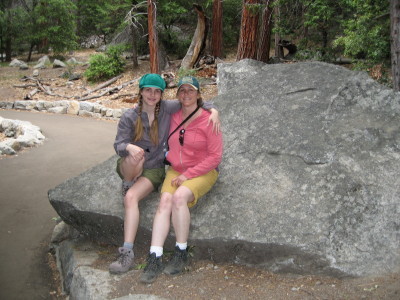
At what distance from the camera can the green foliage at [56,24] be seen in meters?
23.2

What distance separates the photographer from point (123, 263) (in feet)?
10.4

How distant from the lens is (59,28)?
2333 centimetres

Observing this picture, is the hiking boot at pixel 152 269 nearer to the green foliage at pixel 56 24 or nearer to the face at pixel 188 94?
the face at pixel 188 94

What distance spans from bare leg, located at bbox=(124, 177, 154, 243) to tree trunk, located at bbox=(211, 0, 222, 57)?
1375cm

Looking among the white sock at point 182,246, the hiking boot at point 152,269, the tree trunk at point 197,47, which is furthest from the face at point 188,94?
the tree trunk at point 197,47

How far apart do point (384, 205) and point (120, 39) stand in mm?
21415

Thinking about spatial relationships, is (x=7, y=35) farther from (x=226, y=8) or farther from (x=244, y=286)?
(x=244, y=286)

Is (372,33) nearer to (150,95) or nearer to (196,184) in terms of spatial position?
(150,95)

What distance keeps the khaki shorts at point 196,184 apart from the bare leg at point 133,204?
0.20 meters

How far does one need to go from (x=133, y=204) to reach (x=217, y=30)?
47.1 feet

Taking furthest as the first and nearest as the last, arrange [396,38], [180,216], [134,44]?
[134,44] < [396,38] < [180,216]

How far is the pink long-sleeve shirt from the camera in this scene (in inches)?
127

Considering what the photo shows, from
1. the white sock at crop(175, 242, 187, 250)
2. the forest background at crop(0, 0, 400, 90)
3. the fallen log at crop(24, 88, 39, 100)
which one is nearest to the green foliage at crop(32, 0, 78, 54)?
the forest background at crop(0, 0, 400, 90)

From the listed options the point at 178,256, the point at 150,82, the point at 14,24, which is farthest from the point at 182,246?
the point at 14,24
